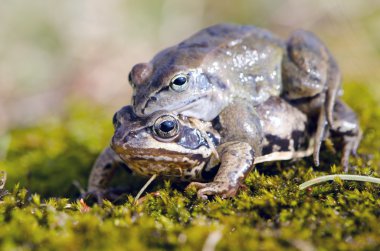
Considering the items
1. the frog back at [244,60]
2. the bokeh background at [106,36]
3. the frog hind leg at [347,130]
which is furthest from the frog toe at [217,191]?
the bokeh background at [106,36]

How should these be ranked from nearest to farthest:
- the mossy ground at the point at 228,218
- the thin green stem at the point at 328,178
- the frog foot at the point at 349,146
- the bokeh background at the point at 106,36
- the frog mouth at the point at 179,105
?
the mossy ground at the point at 228,218
the thin green stem at the point at 328,178
the frog mouth at the point at 179,105
the frog foot at the point at 349,146
the bokeh background at the point at 106,36

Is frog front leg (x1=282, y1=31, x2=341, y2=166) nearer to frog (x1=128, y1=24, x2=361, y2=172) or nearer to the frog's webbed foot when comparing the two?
frog (x1=128, y1=24, x2=361, y2=172)

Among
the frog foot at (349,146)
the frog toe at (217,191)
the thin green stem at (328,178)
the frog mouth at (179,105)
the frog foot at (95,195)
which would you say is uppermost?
the frog mouth at (179,105)

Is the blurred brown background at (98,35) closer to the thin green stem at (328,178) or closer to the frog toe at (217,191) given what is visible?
the frog toe at (217,191)

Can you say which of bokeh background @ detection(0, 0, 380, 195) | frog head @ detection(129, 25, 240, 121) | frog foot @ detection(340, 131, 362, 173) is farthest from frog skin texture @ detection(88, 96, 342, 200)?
bokeh background @ detection(0, 0, 380, 195)

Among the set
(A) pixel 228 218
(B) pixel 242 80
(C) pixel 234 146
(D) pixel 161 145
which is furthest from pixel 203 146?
(A) pixel 228 218

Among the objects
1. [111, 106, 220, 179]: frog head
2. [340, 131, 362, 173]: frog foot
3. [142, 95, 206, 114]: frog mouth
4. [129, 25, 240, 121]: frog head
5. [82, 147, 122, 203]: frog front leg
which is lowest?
[82, 147, 122, 203]: frog front leg

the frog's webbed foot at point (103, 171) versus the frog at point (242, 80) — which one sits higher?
the frog at point (242, 80)

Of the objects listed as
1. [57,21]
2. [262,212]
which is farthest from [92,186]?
[57,21]

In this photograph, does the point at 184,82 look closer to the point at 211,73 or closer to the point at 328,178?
the point at 211,73
